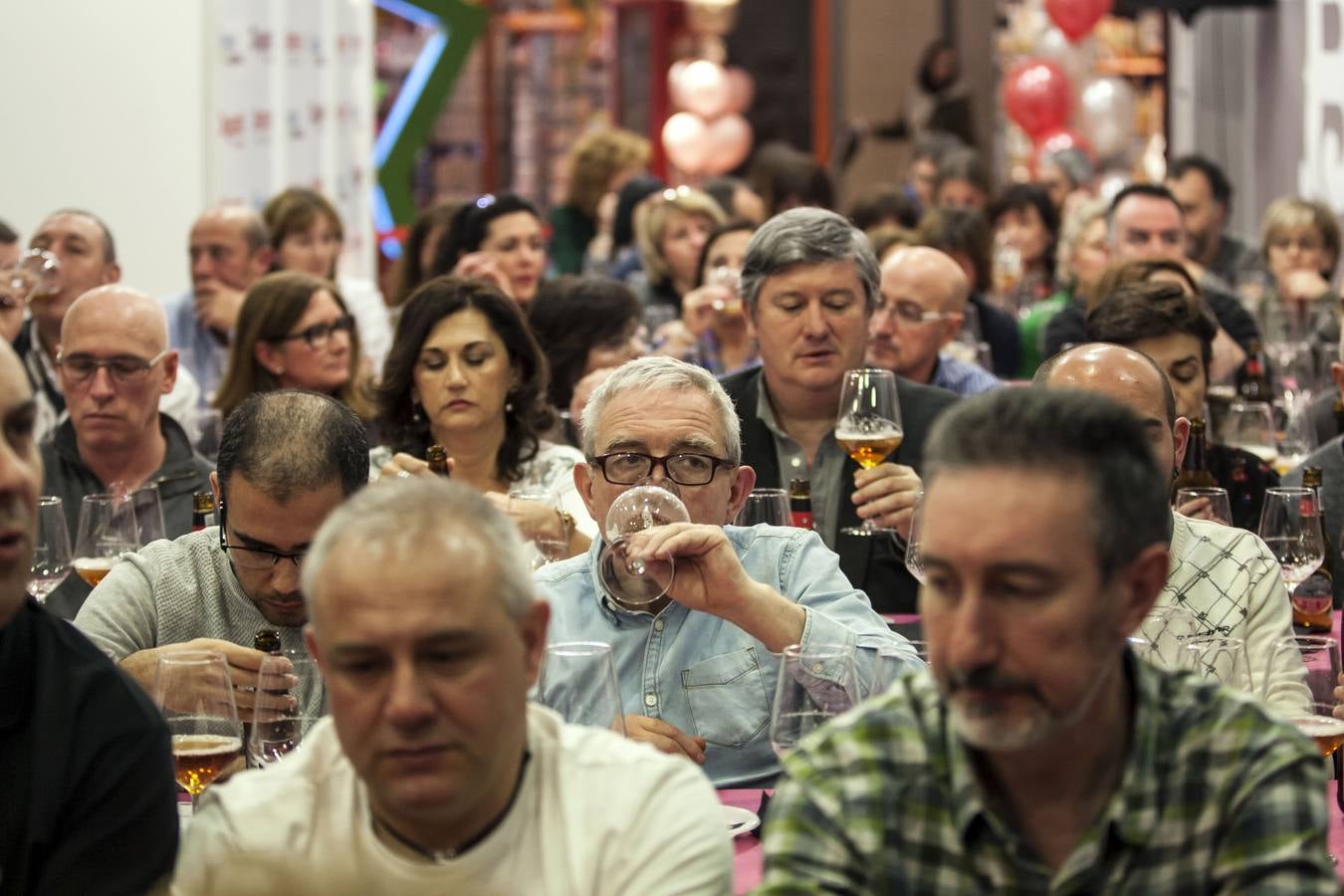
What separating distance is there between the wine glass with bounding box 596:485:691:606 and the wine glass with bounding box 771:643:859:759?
49cm

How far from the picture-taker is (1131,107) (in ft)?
50.5

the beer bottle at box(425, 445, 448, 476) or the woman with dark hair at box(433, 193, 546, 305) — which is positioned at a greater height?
the woman with dark hair at box(433, 193, 546, 305)

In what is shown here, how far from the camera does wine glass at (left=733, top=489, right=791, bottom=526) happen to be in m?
3.92

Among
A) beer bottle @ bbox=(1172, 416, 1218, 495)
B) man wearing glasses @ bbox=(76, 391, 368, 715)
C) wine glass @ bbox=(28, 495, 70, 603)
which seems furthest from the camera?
beer bottle @ bbox=(1172, 416, 1218, 495)

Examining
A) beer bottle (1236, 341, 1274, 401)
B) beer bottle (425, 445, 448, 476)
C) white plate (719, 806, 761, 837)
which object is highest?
beer bottle (1236, 341, 1274, 401)

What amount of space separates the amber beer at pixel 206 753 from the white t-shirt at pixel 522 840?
0.49 m

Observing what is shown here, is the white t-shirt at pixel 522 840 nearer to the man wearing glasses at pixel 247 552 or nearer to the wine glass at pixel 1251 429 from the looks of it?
the man wearing glasses at pixel 247 552

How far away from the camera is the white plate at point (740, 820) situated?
2754 mm

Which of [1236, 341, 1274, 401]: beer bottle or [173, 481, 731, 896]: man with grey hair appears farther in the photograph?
[1236, 341, 1274, 401]: beer bottle

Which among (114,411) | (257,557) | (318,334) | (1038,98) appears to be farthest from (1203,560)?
(1038,98)

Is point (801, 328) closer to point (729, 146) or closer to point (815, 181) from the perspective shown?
point (815, 181)

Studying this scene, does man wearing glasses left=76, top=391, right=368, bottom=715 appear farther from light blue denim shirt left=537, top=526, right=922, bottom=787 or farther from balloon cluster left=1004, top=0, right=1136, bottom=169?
balloon cluster left=1004, top=0, right=1136, bottom=169

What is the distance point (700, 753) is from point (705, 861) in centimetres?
94

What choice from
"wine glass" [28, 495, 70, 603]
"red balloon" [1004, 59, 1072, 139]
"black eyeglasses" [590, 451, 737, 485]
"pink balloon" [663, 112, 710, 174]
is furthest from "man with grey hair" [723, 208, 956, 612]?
"pink balloon" [663, 112, 710, 174]
